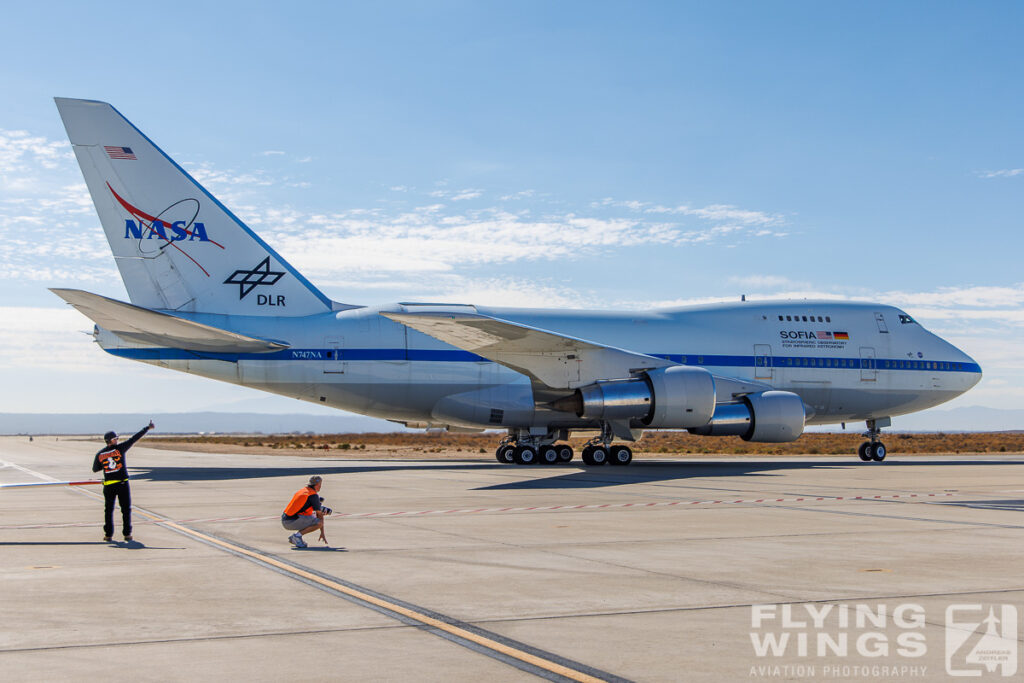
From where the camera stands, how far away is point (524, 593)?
7.37m

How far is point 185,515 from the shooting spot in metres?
14.1

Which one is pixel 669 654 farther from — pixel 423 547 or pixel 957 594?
pixel 423 547

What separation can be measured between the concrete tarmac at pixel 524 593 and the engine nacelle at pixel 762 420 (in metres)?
11.0

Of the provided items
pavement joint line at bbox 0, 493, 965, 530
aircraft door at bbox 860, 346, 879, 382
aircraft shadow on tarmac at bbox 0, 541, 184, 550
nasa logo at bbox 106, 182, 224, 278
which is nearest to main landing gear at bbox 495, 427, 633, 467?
aircraft door at bbox 860, 346, 879, 382

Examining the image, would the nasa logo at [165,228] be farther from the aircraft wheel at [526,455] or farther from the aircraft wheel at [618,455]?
the aircraft wheel at [618,455]

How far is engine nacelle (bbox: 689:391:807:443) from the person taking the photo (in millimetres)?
26516

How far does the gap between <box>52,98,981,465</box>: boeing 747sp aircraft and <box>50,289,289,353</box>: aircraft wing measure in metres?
0.07

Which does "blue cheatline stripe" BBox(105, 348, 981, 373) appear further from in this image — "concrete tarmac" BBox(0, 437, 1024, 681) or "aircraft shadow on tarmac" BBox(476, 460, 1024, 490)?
"concrete tarmac" BBox(0, 437, 1024, 681)

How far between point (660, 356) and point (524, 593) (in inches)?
879

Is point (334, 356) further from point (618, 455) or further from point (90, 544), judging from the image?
point (90, 544)

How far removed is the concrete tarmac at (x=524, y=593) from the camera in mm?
5242

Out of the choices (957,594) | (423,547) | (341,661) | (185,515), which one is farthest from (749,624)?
(185,515)

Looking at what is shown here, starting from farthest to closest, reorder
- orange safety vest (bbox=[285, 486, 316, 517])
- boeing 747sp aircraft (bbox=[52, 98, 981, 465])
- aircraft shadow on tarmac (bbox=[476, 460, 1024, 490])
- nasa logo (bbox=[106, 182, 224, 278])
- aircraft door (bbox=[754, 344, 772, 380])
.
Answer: aircraft door (bbox=[754, 344, 772, 380]) → nasa logo (bbox=[106, 182, 224, 278]) → boeing 747sp aircraft (bbox=[52, 98, 981, 465]) → aircraft shadow on tarmac (bbox=[476, 460, 1024, 490]) → orange safety vest (bbox=[285, 486, 316, 517])

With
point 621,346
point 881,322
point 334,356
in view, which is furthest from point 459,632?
point 881,322
